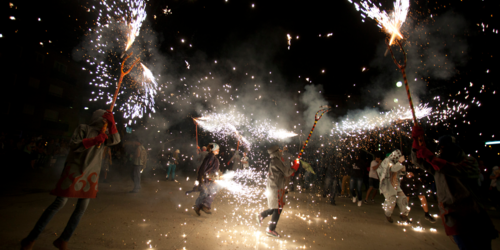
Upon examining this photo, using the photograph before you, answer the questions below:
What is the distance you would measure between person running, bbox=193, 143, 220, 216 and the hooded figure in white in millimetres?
4175

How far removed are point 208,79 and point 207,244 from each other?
10.7 m

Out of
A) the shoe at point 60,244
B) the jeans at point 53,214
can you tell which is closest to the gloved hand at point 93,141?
the jeans at point 53,214

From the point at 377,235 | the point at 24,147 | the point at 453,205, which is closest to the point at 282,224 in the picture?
the point at 377,235

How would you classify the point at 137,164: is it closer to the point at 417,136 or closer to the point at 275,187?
the point at 275,187

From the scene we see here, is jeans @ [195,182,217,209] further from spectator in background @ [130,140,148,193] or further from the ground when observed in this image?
spectator in background @ [130,140,148,193]

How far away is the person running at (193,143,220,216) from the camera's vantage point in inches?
210

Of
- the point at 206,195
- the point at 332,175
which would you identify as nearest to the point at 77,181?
the point at 206,195

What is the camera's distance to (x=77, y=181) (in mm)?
2857

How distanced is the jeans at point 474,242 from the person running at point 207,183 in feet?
14.1

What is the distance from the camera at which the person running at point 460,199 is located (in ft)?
7.81

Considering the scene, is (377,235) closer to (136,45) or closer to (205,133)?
(136,45)

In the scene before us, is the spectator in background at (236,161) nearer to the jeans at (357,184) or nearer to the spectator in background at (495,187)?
the jeans at (357,184)

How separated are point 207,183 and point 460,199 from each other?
446 centimetres

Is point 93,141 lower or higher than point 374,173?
lower
